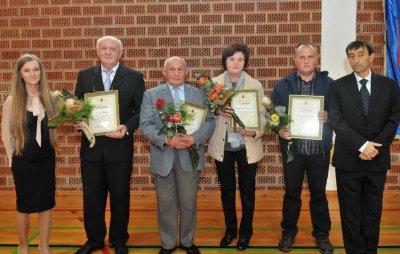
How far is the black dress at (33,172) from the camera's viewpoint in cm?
367

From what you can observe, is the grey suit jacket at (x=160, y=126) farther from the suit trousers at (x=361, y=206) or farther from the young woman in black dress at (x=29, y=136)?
the suit trousers at (x=361, y=206)

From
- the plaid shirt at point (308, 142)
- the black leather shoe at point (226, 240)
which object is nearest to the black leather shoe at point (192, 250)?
the black leather shoe at point (226, 240)

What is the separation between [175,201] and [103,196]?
69cm

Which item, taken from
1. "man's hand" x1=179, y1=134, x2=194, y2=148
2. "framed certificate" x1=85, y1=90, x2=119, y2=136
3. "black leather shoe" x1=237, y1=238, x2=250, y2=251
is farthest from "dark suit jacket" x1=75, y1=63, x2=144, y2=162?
"black leather shoe" x1=237, y1=238, x2=250, y2=251

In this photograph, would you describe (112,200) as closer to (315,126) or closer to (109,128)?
(109,128)

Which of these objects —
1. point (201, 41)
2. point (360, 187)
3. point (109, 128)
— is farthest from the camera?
point (201, 41)

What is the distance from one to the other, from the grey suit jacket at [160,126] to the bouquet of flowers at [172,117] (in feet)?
0.55

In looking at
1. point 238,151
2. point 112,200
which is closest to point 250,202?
point 238,151

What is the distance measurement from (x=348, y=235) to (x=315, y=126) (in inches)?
37.2

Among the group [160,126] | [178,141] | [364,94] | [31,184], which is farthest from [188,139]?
[364,94]

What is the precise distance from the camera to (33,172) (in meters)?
3.69

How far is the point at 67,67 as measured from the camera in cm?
591

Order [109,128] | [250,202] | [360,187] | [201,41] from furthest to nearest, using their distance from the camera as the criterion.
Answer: [201,41], [250,202], [109,128], [360,187]

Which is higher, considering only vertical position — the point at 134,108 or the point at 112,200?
the point at 134,108
